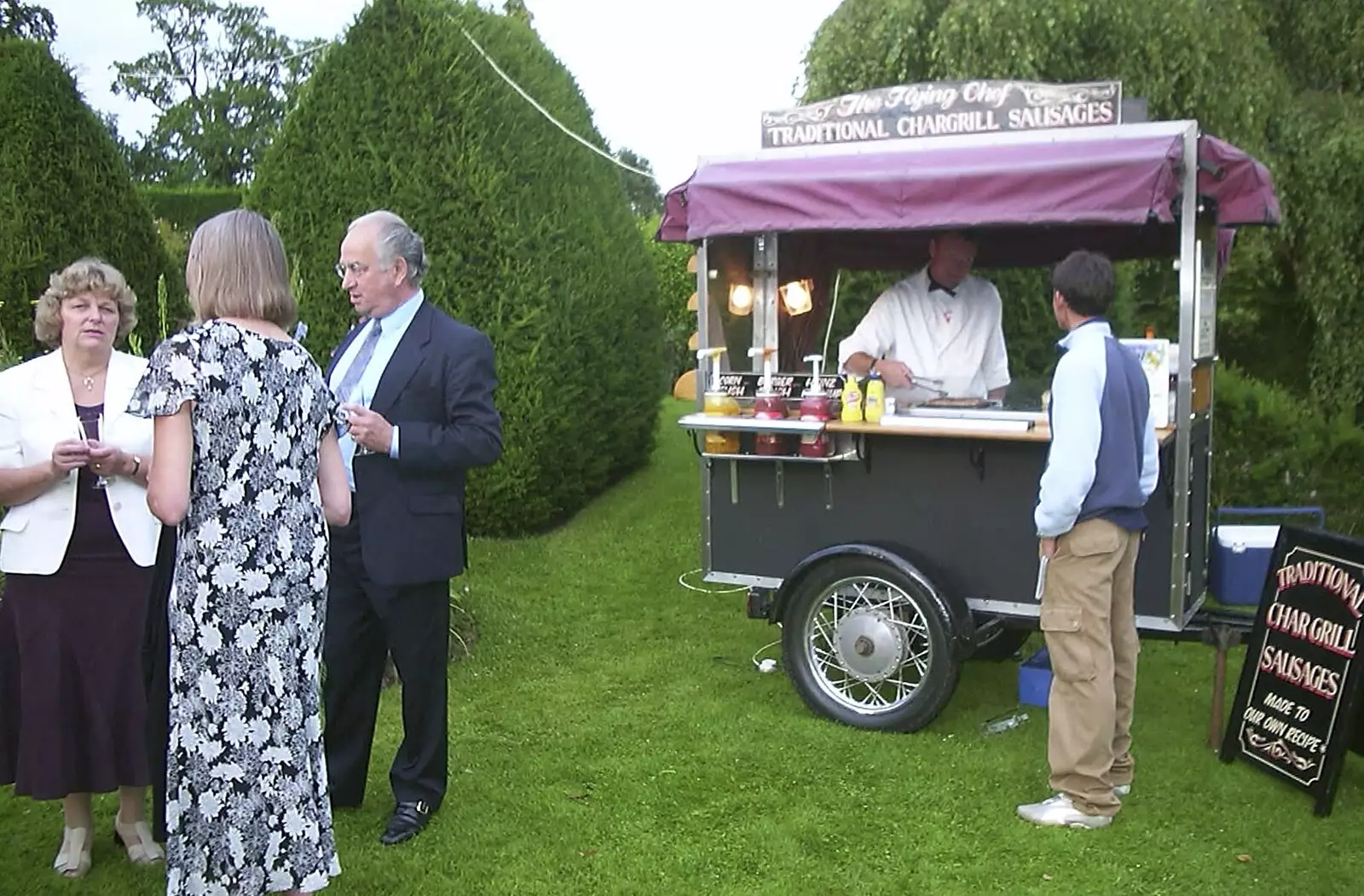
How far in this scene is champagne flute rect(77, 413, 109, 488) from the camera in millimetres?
3660

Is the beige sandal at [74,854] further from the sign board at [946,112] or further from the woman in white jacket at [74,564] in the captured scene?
the sign board at [946,112]

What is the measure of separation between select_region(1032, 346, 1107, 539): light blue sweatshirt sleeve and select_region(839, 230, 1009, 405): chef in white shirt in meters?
1.83

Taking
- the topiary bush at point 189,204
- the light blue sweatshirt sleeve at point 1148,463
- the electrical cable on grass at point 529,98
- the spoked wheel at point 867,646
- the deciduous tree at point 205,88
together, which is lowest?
the spoked wheel at point 867,646

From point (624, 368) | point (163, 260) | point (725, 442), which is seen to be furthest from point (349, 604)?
point (163, 260)

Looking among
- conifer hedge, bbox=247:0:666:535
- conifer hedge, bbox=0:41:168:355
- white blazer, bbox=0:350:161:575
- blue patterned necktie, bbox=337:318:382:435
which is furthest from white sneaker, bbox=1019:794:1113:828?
conifer hedge, bbox=0:41:168:355

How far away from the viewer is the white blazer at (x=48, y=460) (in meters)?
3.65

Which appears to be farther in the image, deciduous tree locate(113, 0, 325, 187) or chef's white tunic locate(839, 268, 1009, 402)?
deciduous tree locate(113, 0, 325, 187)

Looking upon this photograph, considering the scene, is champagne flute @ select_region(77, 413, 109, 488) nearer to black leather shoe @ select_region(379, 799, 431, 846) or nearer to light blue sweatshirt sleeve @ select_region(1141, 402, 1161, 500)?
black leather shoe @ select_region(379, 799, 431, 846)

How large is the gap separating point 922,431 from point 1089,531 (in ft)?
3.16

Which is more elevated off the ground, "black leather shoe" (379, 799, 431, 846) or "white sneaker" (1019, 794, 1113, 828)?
"black leather shoe" (379, 799, 431, 846)

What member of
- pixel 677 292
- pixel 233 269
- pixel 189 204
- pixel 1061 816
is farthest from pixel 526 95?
pixel 189 204

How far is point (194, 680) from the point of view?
9.87 ft

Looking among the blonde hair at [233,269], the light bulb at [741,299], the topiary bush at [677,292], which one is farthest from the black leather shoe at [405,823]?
the topiary bush at [677,292]

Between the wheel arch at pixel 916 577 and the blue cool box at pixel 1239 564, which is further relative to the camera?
the blue cool box at pixel 1239 564
